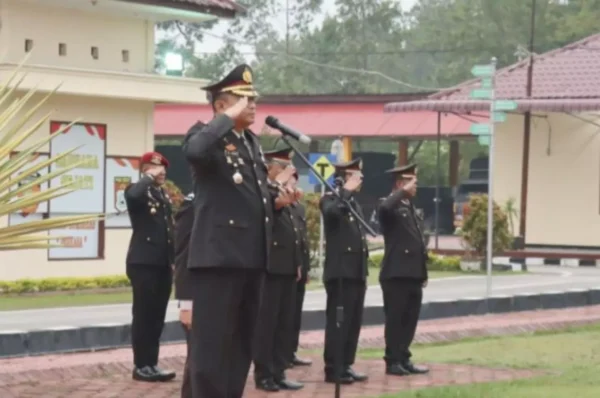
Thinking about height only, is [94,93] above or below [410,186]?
above

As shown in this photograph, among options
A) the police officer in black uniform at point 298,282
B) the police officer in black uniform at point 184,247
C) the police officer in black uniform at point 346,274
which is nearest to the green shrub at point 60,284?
the police officer in black uniform at point 298,282

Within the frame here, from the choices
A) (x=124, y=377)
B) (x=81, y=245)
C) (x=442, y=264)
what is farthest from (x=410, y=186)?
(x=442, y=264)

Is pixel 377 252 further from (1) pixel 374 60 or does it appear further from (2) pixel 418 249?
(1) pixel 374 60

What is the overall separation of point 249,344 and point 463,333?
9.10m

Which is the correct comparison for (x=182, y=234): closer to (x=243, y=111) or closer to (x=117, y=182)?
(x=243, y=111)

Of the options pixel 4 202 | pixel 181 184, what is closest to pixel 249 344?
pixel 4 202

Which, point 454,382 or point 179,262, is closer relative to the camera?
point 179,262

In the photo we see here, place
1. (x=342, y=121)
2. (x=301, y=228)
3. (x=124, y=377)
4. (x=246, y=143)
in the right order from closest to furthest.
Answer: (x=246, y=143)
(x=124, y=377)
(x=301, y=228)
(x=342, y=121)

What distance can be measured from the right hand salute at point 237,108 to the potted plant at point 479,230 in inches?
896

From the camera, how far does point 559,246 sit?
1384 inches

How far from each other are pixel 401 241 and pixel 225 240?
5388 millimetres

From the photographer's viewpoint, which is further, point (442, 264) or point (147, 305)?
point (442, 264)

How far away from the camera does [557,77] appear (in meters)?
36.1

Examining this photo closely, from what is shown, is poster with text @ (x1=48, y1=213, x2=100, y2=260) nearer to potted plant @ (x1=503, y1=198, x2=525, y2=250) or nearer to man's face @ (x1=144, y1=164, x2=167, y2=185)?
potted plant @ (x1=503, y1=198, x2=525, y2=250)
